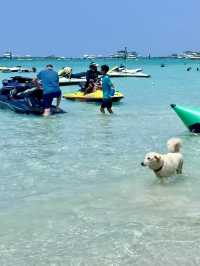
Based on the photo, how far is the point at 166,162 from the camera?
6570 millimetres

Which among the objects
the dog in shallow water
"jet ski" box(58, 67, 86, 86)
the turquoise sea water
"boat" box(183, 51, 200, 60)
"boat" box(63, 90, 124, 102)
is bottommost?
"boat" box(183, 51, 200, 60)

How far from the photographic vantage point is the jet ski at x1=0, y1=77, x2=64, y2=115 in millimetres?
14172

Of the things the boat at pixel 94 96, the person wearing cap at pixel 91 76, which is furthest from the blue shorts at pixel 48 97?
the person wearing cap at pixel 91 76

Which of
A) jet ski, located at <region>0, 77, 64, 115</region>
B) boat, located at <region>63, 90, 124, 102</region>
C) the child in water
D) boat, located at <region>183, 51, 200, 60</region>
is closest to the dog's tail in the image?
the child in water

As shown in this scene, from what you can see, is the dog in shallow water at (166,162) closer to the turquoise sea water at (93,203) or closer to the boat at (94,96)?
the turquoise sea water at (93,203)

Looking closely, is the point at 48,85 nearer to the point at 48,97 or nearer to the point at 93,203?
the point at 48,97

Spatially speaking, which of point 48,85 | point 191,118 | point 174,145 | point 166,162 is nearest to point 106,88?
point 48,85

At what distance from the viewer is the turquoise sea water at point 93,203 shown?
4.50 metres

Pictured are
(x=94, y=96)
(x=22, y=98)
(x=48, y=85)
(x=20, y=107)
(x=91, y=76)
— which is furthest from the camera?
(x=91, y=76)

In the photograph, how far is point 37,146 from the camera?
9.52 m

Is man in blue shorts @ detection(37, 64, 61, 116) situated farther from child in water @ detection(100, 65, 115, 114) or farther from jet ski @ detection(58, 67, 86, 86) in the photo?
jet ski @ detection(58, 67, 86, 86)

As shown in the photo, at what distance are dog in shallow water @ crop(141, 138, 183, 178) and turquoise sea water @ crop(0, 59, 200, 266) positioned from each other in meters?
0.15

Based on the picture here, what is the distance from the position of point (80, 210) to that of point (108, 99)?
29.1 ft

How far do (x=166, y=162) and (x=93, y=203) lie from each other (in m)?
1.24
